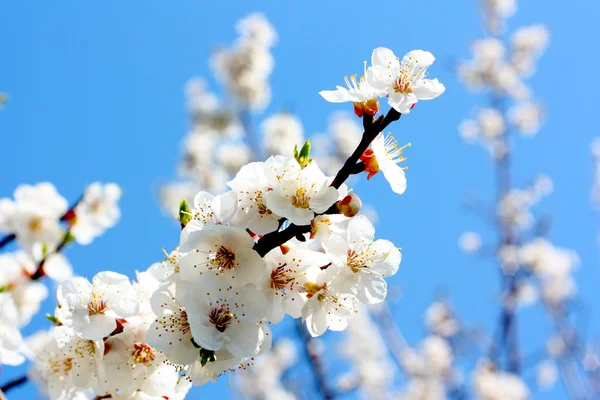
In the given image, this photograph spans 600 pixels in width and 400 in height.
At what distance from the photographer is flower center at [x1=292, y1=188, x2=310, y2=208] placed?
140 cm

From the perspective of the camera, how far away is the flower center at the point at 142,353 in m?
1.59

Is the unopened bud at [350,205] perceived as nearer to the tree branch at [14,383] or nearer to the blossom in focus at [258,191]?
the blossom in focus at [258,191]

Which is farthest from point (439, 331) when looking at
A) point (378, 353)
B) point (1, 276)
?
point (1, 276)

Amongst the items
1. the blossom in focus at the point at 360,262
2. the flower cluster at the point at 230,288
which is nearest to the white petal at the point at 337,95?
the flower cluster at the point at 230,288

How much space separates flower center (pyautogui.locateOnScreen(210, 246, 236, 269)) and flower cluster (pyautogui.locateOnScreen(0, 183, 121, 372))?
1.66m

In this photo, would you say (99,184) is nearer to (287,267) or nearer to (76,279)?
(76,279)

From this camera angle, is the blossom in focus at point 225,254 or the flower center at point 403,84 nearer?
the blossom in focus at point 225,254

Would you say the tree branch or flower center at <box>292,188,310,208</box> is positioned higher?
flower center at <box>292,188,310,208</box>

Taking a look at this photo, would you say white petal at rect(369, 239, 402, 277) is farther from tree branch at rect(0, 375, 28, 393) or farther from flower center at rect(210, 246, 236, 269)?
tree branch at rect(0, 375, 28, 393)

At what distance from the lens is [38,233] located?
3336 millimetres

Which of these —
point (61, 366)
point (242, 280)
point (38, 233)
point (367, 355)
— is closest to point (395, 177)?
point (242, 280)

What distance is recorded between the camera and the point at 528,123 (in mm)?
9531

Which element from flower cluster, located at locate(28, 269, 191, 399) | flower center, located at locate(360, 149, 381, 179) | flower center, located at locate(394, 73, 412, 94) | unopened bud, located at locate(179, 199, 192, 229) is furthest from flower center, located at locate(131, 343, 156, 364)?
flower center, located at locate(394, 73, 412, 94)

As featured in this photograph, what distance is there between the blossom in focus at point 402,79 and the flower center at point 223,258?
0.61 metres
